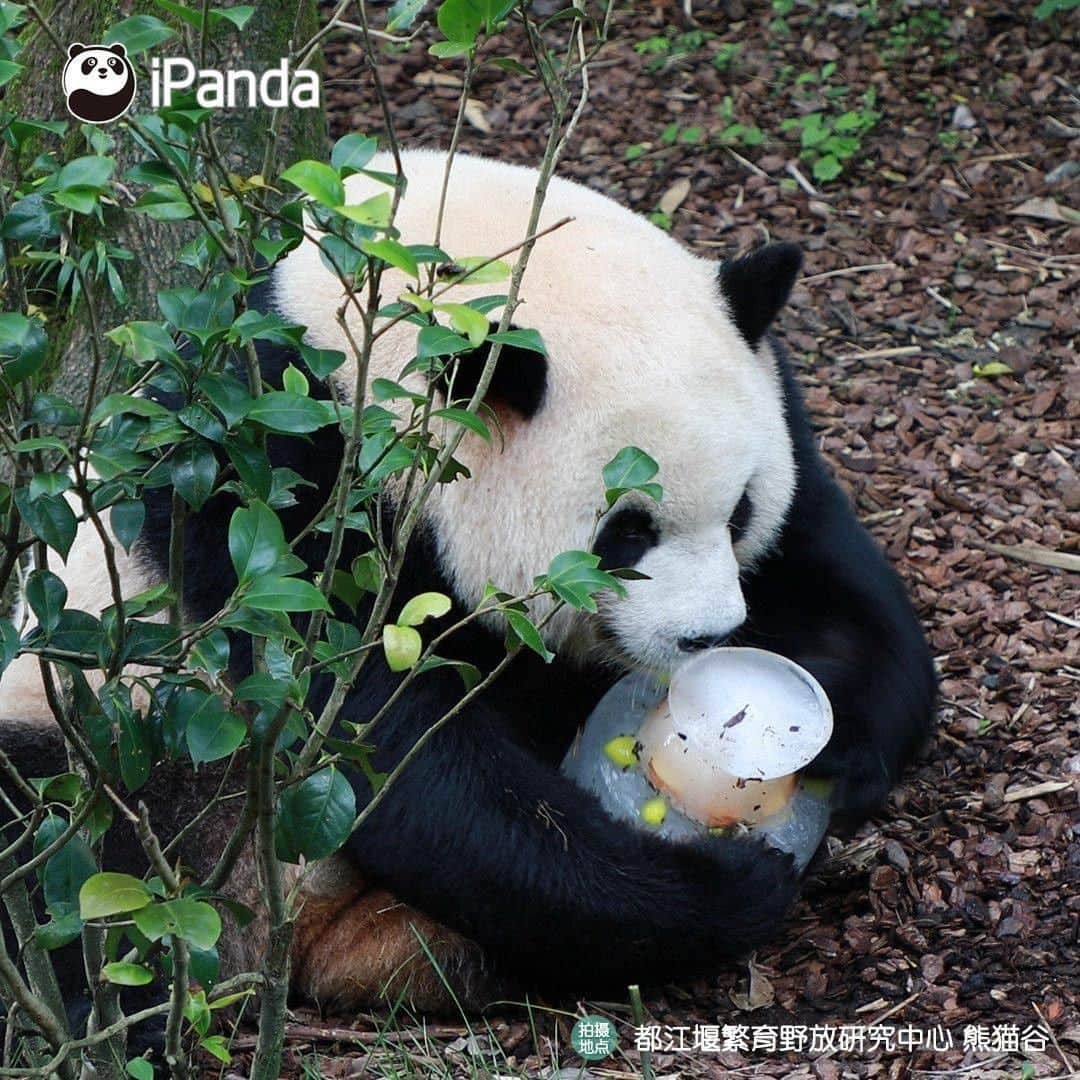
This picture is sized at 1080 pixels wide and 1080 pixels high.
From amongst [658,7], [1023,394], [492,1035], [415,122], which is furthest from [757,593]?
[658,7]

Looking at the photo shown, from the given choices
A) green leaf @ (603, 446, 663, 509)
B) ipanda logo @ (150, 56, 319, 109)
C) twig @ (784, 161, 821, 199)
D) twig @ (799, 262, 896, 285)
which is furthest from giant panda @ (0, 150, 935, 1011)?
twig @ (784, 161, 821, 199)

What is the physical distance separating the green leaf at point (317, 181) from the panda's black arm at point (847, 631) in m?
2.30

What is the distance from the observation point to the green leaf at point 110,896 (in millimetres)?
1914

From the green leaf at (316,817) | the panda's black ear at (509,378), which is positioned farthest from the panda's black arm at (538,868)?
the green leaf at (316,817)

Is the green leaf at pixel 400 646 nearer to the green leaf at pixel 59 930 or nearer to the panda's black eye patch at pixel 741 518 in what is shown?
the green leaf at pixel 59 930

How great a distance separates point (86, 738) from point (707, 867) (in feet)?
5.90

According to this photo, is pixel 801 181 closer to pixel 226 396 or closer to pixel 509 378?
pixel 509 378

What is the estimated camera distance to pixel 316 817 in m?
2.11

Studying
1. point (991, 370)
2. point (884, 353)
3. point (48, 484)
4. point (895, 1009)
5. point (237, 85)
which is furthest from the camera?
point (884, 353)

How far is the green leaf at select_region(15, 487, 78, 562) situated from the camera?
6.52ft

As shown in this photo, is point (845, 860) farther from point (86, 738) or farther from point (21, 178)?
point (21, 178)

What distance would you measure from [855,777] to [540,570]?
3.72ft

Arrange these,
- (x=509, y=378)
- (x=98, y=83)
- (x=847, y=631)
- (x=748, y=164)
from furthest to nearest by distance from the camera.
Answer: (x=748, y=164) → (x=847, y=631) → (x=509, y=378) → (x=98, y=83)

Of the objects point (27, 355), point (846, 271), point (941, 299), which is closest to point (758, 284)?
point (27, 355)
